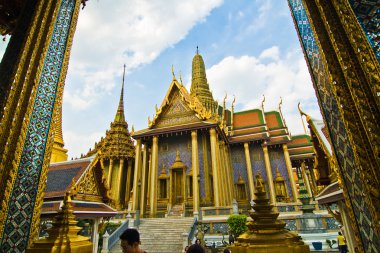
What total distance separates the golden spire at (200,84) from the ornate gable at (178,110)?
193 inches

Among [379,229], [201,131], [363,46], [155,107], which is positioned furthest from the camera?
[155,107]

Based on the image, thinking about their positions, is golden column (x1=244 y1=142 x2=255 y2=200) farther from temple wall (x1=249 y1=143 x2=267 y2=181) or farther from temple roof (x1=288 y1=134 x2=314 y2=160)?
temple roof (x1=288 y1=134 x2=314 y2=160)

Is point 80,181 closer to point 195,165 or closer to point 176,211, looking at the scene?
point 176,211

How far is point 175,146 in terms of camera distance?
15.3 metres

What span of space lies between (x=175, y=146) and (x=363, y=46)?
541 inches

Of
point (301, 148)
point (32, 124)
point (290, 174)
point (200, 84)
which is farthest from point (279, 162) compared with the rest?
point (32, 124)

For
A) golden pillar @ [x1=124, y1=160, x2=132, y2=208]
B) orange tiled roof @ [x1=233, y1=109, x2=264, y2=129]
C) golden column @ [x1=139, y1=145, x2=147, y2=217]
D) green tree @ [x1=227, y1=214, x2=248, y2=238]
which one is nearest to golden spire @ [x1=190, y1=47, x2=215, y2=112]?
orange tiled roof @ [x1=233, y1=109, x2=264, y2=129]

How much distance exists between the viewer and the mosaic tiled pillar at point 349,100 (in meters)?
1.76

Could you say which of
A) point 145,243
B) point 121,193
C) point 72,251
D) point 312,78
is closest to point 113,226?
point 145,243

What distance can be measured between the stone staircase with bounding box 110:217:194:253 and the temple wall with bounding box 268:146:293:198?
8.23m

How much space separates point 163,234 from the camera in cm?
1012

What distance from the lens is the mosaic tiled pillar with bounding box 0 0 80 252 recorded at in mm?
2350

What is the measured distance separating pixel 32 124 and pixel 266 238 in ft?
9.45

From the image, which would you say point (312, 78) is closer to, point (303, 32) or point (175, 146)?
point (303, 32)
